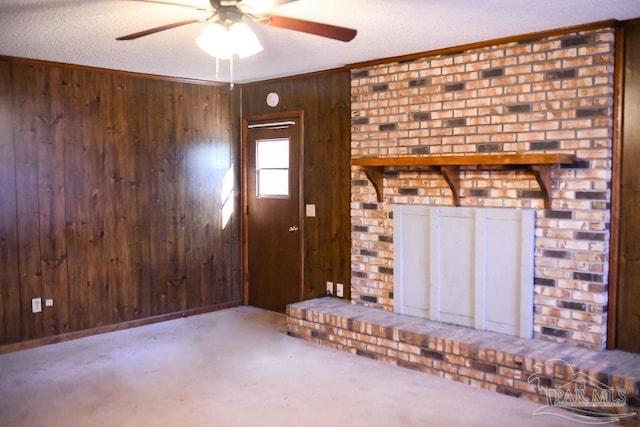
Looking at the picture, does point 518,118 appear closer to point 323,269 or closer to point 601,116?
point 601,116

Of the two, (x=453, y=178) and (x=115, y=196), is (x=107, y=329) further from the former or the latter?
(x=453, y=178)

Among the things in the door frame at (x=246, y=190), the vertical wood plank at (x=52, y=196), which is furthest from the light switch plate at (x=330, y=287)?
the vertical wood plank at (x=52, y=196)

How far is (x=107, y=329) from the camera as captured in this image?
207 inches

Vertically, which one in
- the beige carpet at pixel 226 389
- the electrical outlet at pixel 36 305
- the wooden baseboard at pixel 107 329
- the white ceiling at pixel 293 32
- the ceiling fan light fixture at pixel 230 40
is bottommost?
the beige carpet at pixel 226 389

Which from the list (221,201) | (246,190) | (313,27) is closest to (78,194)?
(221,201)

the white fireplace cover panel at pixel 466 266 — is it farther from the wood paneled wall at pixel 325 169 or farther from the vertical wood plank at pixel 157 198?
the vertical wood plank at pixel 157 198

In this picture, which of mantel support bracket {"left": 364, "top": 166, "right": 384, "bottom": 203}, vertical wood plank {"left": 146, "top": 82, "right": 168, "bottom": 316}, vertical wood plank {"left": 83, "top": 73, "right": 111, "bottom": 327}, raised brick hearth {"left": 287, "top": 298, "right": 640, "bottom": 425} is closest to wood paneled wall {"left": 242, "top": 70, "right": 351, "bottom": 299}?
mantel support bracket {"left": 364, "top": 166, "right": 384, "bottom": 203}

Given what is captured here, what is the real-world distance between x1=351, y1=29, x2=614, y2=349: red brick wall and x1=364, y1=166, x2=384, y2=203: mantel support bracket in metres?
0.06

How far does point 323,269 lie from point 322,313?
0.78 meters

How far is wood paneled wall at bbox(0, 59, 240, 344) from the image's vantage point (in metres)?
4.70

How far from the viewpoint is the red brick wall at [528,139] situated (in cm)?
374

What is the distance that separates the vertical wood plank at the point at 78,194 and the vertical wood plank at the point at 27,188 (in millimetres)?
262

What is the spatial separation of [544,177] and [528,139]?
0.36m

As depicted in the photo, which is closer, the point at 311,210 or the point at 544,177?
the point at 544,177
